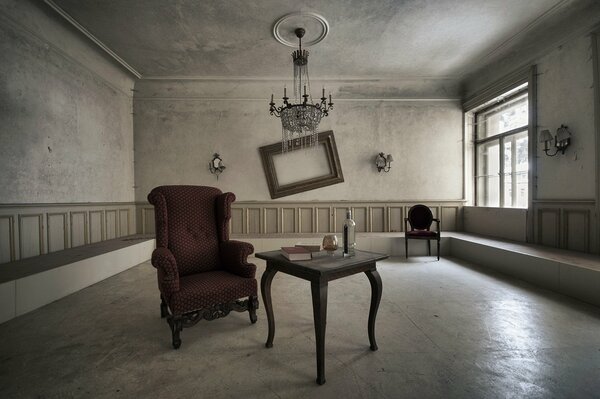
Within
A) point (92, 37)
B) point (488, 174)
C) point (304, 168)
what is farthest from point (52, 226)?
point (488, 174)

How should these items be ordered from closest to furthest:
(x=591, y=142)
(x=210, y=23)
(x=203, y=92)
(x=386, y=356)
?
(x=386, y=356), (x=591, y=142), (x=210, y=23), (x=203, y=92)

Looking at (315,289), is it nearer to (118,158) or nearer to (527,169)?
(527,169)

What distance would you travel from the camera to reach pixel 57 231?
3.79m

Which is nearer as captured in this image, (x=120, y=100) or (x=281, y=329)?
(x=281, y=329)

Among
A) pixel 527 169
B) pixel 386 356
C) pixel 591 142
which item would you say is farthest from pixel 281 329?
pixel 527 169

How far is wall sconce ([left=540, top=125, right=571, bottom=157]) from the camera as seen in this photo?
12.1 ft

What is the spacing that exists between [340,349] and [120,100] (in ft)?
18.5

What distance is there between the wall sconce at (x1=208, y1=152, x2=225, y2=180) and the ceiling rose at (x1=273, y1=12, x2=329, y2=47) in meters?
2.48

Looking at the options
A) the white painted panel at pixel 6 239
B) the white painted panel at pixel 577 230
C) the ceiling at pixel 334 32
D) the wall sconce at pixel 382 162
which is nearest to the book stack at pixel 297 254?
the ceiling at pixel 334 32

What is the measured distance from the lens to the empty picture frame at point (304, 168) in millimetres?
5719

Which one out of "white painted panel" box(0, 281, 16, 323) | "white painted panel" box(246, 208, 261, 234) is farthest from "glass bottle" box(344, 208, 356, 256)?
"white painted panel" box(246, 208, 261, 234)

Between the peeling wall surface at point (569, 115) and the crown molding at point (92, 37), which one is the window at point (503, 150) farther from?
the crown molding at point (92, 37)

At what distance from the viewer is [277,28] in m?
3.90

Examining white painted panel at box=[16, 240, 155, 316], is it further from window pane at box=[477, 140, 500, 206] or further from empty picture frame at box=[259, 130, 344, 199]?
window pane at box=[477, 140, 500, 206]
